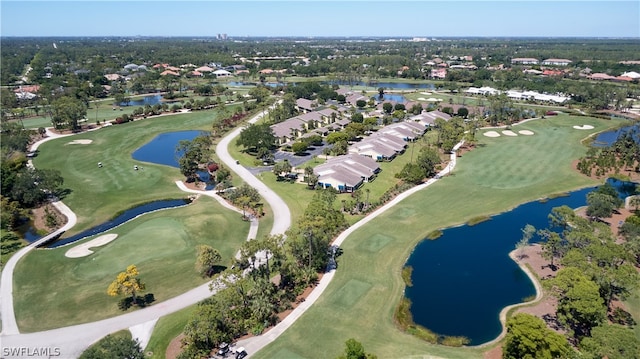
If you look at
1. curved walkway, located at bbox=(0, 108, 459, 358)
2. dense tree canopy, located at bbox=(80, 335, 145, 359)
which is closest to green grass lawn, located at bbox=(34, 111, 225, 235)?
curved walkway, located at bbox=(0, 108, 459, 358)

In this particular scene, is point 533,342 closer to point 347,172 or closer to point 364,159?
point 347,172

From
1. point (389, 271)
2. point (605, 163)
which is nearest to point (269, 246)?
point (389, 271)

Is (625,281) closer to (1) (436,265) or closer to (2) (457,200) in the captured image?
(1) (436,265)

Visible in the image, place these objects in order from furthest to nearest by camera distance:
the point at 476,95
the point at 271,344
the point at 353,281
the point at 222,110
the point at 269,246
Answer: the point at 476,95 < the point at 222,110 < the point at 353,281 < the point at 269,246 < the point at 271,344

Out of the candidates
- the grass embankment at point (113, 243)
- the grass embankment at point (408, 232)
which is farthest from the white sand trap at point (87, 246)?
the grass embankment at point (408, 232)

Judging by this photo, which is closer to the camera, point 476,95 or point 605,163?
point 605,163

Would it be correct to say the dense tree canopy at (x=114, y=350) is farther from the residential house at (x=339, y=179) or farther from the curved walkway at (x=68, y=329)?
the residential house at (x=339, y=179)

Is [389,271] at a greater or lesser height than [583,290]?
lesser
